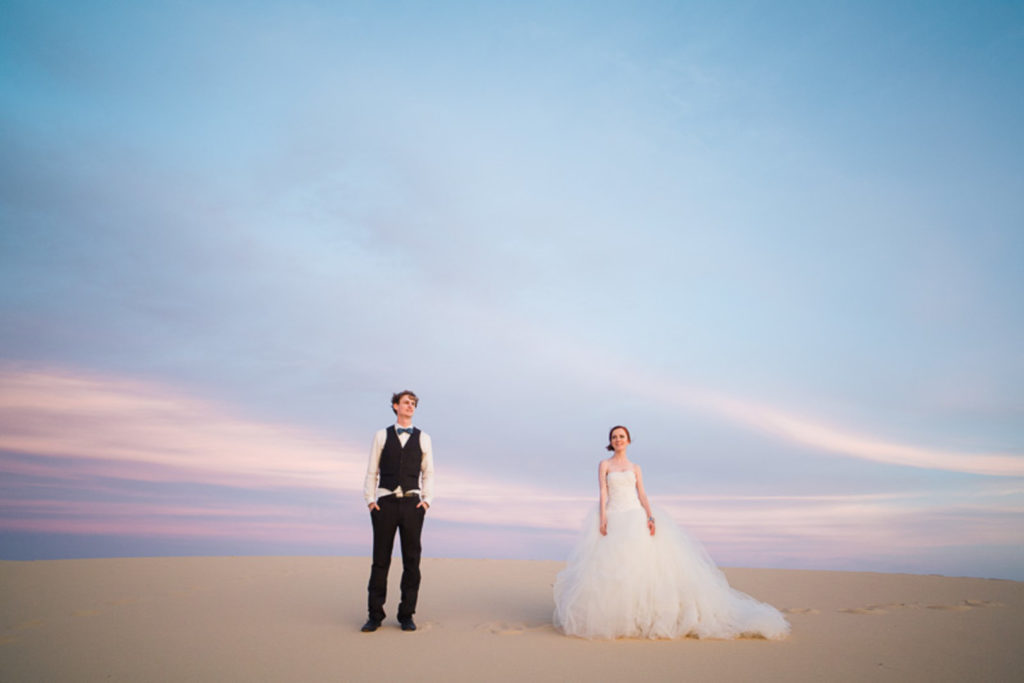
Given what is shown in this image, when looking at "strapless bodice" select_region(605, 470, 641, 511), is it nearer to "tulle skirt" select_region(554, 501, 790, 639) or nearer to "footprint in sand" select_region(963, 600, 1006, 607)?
"tulle skirt" select_region(554, 501, 790, 639)

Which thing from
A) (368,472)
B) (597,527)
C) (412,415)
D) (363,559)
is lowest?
(363,559)

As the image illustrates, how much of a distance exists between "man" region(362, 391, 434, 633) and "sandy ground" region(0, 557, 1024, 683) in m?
0.42

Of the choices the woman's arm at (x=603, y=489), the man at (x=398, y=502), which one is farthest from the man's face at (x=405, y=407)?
the woman's arm at (x=603, y=489)

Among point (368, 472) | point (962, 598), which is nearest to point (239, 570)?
point (368, 472)

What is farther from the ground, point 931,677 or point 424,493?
point 424,493

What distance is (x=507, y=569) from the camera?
15312mm

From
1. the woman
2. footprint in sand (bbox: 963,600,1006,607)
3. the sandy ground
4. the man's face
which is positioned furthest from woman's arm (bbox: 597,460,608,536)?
footprint in sand (bbox: 963,600,1006,607)

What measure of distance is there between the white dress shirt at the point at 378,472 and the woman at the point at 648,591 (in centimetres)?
195

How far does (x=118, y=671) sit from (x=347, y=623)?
2709 mm

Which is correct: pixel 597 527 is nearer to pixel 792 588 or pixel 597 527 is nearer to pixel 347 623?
pixel 347 623

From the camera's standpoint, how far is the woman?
22.4ft

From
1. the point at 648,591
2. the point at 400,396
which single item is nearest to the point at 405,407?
the point at 400,396

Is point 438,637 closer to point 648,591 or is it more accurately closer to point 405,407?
point 648,591

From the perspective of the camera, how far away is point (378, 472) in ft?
24.9
